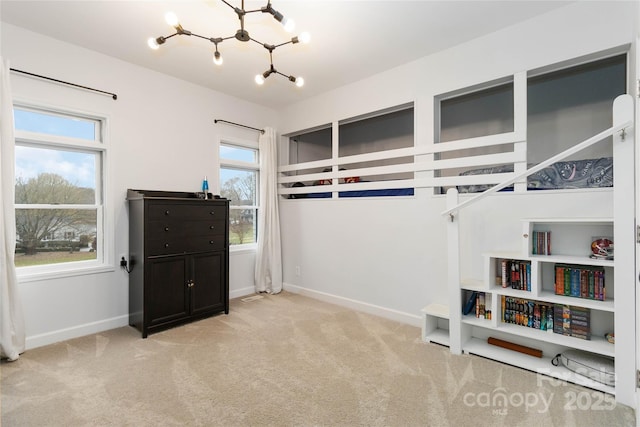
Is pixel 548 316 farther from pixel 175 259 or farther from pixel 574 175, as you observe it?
pixel 175 259

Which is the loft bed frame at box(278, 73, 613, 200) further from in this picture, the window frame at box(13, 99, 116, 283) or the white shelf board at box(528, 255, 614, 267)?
the window frame at box(13, 99, 116, 283)

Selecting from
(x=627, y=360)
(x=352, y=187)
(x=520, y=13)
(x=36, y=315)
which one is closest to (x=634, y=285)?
(x=627, y=360)

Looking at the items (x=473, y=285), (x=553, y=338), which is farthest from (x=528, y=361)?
(x=473, y=285)

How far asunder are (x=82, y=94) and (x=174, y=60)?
0.92 meters

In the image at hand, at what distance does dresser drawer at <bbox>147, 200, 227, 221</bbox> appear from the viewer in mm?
2914

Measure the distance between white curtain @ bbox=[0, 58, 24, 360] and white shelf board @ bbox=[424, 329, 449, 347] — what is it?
338cm

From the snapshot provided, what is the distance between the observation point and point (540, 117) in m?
2.95

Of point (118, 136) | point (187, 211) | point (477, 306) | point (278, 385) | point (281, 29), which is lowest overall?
point (278, 385)

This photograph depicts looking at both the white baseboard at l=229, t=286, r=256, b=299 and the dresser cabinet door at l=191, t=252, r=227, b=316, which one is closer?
the dresser cabinet door at l=191, t=252, r=227, b=316

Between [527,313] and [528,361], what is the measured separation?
0.35 metres

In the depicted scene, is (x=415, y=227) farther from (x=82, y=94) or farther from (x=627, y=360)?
(x=82, y=94)

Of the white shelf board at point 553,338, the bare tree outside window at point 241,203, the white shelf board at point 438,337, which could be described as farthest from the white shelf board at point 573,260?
the bare tree outside window at point 241,203

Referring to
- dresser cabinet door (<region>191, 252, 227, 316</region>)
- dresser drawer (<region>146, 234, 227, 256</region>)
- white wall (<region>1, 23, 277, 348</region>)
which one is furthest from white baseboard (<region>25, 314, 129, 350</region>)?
dresser drawer (<region>146, 234, 227, 256</region>)

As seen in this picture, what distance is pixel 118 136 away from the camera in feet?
10.3
